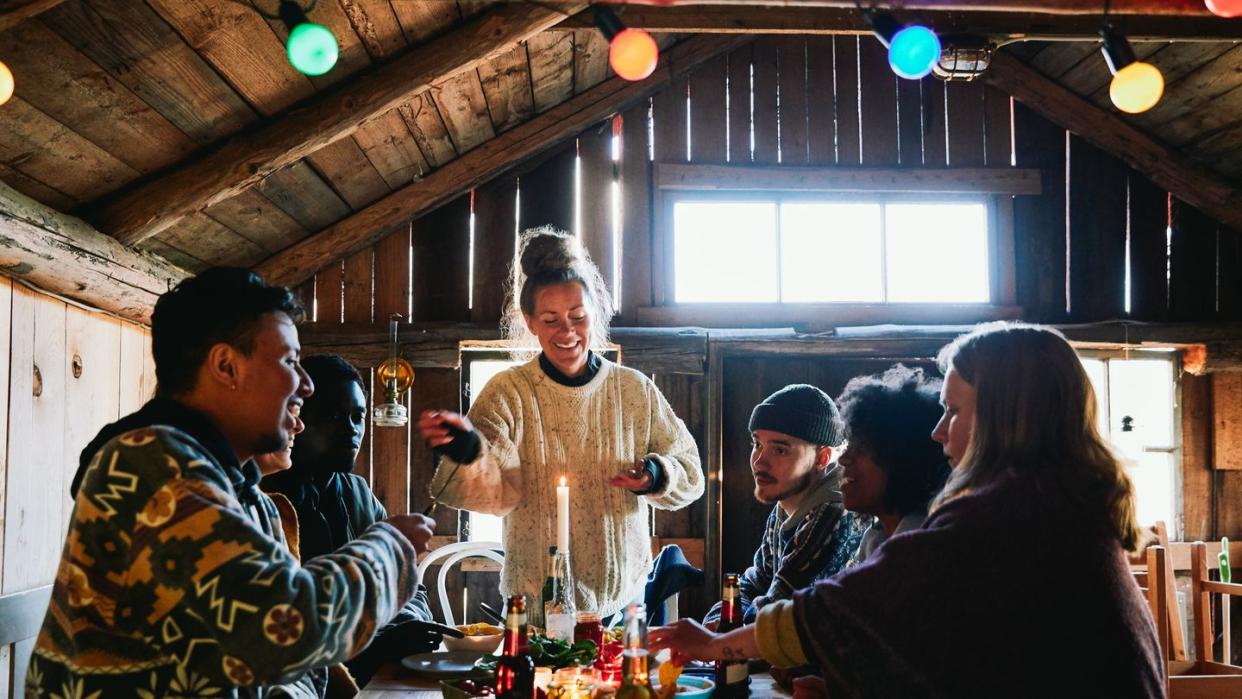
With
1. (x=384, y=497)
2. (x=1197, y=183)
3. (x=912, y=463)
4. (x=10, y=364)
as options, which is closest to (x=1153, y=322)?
(x=1197, y=183)

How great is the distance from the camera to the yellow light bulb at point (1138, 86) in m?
3.13

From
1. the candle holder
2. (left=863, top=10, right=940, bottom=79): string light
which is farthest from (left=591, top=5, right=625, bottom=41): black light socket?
the candle holder

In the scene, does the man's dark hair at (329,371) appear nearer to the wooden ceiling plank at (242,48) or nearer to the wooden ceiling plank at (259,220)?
the wooden ceiling plank at (242,48)

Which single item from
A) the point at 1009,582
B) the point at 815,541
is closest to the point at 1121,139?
the point at 815,541

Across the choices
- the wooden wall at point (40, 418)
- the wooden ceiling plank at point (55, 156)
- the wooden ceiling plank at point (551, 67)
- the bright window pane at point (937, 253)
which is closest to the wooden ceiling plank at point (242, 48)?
the wooden ceiling plank at point (55, 156)

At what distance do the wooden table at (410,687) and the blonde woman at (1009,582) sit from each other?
0.51m

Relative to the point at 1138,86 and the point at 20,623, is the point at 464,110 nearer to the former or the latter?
the point at 20,623

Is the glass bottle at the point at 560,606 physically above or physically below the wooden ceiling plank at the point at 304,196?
below

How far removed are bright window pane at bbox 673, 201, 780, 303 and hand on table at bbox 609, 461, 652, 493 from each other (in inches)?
113

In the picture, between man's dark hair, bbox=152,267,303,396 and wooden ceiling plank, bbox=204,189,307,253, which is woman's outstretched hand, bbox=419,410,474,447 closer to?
man's dark hair, bbox=152,267,303,396

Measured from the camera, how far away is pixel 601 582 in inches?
121

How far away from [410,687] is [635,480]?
2.78ft

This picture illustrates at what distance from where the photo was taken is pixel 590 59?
5262mm

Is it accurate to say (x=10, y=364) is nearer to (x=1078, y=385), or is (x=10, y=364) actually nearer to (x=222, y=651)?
(x=222, y=651)
